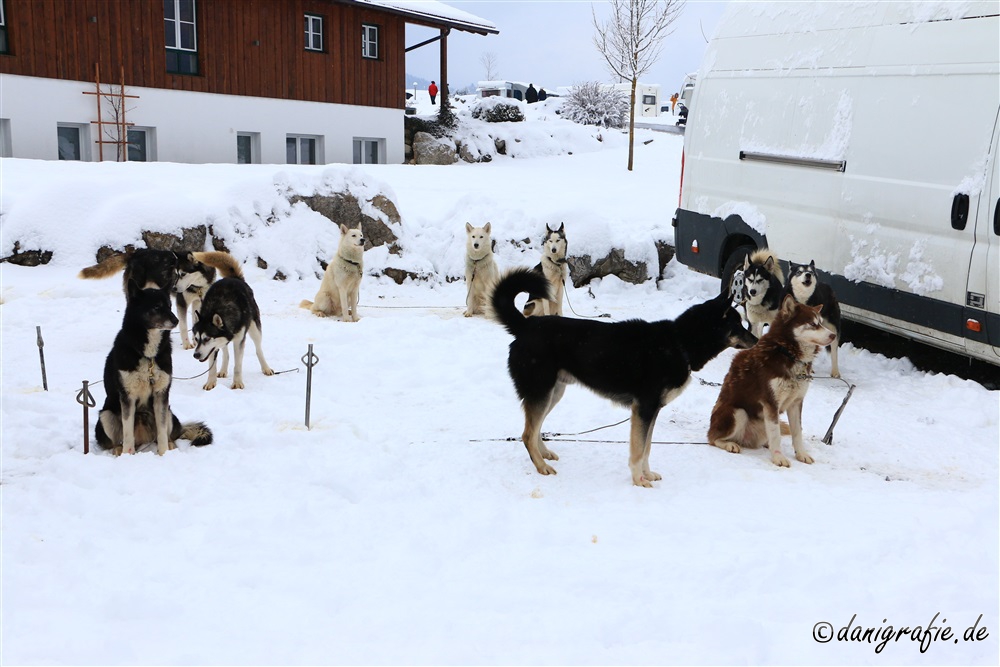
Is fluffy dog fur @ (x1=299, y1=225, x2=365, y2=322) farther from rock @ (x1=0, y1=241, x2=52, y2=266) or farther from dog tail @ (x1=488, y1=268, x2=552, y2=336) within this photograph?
dog tail @ (x1=488, y1=268, x2=552, y2=336)

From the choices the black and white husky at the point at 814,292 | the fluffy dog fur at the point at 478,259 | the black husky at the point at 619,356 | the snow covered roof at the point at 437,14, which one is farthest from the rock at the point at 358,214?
the snow covered roof at the point at 437,14

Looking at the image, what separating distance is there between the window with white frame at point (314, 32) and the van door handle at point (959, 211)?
19580 millimetres

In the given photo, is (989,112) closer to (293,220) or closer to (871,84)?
(871,84)

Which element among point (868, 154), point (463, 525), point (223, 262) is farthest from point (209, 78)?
point (463, 525)

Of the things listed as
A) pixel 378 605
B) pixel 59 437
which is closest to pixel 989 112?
pixel 378 605

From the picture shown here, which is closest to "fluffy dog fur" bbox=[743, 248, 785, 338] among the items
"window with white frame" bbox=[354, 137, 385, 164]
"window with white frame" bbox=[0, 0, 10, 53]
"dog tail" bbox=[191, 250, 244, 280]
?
"dog tail" bbox=[191, 250, 244, 280]

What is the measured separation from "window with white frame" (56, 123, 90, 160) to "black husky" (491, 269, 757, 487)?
16985 millimetres

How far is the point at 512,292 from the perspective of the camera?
196 inches

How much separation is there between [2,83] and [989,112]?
18.2 m

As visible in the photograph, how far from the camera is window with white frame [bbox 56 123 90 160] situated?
1816 centimetres

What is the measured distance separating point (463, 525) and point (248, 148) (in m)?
19.7

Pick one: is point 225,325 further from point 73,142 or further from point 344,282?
point 73,142

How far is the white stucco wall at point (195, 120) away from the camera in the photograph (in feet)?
56.3

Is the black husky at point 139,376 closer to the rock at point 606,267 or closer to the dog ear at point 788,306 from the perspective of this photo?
the dog ear at point 788,306
